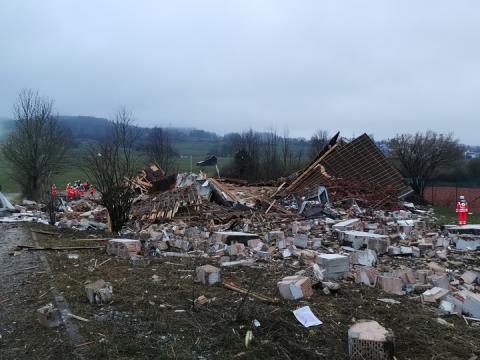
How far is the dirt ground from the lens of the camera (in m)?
3.35

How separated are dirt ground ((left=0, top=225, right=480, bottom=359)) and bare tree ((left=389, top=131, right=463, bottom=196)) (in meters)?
23.7

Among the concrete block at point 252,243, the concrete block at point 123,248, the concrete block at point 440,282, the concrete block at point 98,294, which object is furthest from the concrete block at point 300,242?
the concrete block at point 98,294

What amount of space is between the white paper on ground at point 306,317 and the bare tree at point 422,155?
24.2 meters

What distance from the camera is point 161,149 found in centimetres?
3519

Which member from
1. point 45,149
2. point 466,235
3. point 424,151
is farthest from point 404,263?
point 45,149

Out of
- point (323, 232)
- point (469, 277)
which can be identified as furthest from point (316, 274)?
point (323, 232)

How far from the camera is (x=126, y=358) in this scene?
321 cm

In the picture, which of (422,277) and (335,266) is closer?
(335,266)

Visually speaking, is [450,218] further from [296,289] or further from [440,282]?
[296,289]

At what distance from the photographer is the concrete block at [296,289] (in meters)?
4.45

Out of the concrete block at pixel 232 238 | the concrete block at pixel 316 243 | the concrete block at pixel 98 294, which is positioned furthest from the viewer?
the concrete block at pixel 316 243

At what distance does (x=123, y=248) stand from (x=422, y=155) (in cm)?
2405

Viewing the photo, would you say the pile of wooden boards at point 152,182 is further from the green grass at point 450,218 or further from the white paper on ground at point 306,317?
the white paper on ground at point 306,317

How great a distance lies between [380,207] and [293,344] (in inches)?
495
